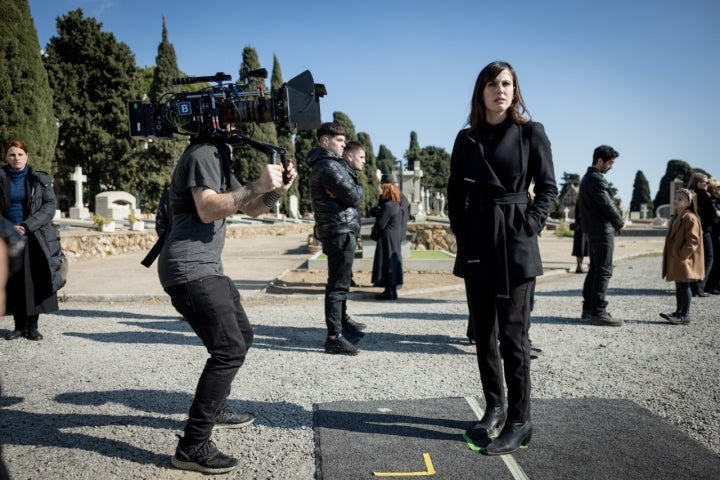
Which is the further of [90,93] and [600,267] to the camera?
[90,93]

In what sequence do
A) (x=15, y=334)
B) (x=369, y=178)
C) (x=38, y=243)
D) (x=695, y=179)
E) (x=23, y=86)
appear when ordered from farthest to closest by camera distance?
(x=369, y=178) < (x=23, y=86) < (x=695, y=179) < (x=15, y=334) < (x=38, y=243)

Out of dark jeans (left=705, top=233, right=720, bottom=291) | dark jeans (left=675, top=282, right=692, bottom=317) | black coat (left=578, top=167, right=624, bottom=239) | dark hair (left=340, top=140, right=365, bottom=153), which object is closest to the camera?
dark hair (left=340, top=140, right=365, bottom=153)

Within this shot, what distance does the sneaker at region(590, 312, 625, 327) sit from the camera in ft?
20.4

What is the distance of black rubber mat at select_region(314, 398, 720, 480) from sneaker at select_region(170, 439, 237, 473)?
46 centimetres

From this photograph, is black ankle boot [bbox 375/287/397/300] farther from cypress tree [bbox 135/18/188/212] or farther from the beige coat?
cypress tree [bbox 135/18/188/212]

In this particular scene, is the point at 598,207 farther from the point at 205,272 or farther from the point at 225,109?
the point at 205,272

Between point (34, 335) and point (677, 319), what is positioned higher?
point (677, 319)

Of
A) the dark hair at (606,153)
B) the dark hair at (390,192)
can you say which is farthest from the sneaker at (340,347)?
the dark hair at (390,192)

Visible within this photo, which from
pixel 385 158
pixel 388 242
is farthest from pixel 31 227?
pixel 385 158

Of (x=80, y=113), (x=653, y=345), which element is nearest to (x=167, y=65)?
(x=80, y=113)

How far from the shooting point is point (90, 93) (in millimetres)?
34656

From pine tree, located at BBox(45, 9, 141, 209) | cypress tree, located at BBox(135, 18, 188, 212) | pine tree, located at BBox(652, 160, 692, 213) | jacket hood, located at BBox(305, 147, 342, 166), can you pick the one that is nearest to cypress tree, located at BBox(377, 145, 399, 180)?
pine tree, located at BBox(652, 160, 692, 213)

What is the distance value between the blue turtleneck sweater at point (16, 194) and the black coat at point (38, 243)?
0.04 metres

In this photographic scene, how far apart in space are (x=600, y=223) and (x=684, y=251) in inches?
46.6
